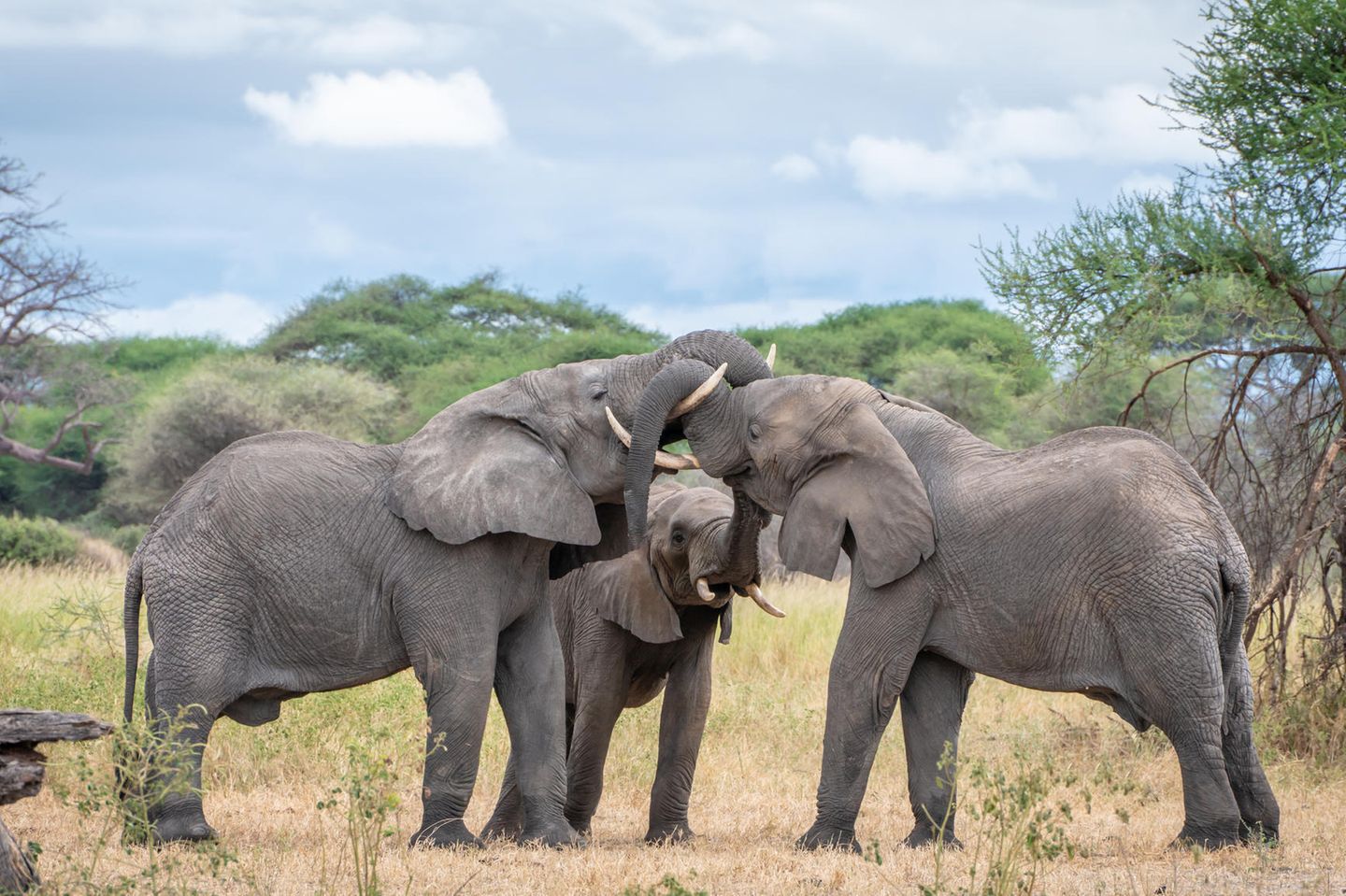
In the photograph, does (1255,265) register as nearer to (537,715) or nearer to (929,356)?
(537,715)

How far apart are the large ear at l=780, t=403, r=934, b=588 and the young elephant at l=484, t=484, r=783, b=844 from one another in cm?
56

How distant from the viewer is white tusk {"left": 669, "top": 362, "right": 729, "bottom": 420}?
6891mm

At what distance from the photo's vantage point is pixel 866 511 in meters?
6.82

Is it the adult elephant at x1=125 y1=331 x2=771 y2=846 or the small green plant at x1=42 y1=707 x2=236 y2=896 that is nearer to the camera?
the small green plant at x1=42 y1=707 x2=236 y2=896

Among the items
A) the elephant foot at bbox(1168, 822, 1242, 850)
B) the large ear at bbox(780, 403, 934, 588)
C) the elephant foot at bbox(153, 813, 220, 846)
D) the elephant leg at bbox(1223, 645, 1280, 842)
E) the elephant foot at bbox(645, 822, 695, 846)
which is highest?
the large ear at bbox(780, 403, 934, 588)

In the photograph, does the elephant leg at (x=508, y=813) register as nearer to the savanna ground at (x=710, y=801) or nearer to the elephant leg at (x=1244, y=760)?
the savanna ground at (x=710, y=801)

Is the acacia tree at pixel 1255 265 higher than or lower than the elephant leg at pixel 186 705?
higher

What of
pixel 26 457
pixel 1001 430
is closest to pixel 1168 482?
pixel 1001 430

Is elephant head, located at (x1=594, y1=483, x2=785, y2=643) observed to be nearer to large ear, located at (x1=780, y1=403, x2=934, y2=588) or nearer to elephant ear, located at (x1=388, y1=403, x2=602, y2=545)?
large ear, located at (x1=780, y1=403, x2=934, y2=588)

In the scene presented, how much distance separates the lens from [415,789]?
9.20 metres

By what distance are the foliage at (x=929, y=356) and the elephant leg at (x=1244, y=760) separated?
56.8 ft

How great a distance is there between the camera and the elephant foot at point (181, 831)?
6785 millimetres

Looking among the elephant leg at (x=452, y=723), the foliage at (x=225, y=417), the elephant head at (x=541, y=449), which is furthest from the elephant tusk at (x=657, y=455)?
→ the foliage at (x=225, y=417)

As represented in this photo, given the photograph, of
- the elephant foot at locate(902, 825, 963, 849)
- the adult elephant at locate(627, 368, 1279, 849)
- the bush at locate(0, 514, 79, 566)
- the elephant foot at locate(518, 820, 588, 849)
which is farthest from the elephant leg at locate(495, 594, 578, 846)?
the bush at locate(0, 514, 79, 566)
